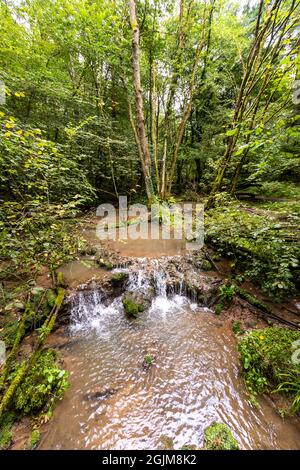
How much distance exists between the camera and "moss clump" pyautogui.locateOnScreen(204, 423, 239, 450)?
6.76 feet

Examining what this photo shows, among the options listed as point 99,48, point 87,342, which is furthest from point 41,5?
point 87,342

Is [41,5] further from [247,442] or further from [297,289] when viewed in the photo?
[247,442]

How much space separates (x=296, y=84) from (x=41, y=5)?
927cm

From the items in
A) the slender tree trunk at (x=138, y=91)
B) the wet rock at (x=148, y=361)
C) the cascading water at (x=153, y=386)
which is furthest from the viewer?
the slender tree trunk at (x=138, y=91)

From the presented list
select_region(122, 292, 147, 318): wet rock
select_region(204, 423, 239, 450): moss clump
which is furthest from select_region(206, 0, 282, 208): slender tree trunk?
select_region(204, 423, 239, 450): moss clump

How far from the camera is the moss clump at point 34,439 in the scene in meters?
2.06

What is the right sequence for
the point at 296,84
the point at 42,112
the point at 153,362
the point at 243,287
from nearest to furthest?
the point at 296,84 → the point at 153,362 → the point at 243,287 → the point at 42,112

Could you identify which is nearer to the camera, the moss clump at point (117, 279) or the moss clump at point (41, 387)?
the moss clump at point (41, 387)

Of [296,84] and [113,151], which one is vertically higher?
[113,151]

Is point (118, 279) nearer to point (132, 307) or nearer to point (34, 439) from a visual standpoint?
point (132, 307)

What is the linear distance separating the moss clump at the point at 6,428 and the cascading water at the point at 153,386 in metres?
0.39

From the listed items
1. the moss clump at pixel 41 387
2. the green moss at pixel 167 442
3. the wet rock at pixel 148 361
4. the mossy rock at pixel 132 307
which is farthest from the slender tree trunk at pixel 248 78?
the moss clump at pixel 41 387

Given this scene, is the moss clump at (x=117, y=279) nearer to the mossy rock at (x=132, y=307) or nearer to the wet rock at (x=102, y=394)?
the mossy rock at (x=132, y=307)

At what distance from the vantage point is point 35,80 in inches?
216
